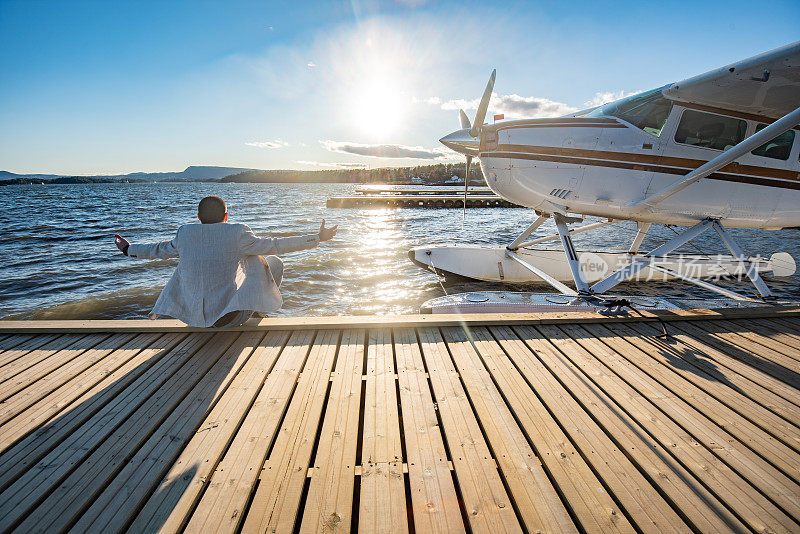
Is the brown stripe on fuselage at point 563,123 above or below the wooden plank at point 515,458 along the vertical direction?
above

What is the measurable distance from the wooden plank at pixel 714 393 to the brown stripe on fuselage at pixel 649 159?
10.5 feet

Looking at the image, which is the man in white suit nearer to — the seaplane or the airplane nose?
the seaplane

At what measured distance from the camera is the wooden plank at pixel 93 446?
5.39 feet

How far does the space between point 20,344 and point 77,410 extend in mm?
1619

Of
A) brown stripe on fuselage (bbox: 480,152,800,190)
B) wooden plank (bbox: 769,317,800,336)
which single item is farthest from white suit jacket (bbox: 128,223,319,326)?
wooden plank (bbox: 769,317,800,336)

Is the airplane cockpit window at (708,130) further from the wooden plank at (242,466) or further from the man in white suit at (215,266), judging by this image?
the wooden plank at (242,466)

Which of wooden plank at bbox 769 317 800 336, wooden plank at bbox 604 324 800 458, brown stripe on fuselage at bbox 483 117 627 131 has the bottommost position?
wooden plank at bbox 769 317 800 336

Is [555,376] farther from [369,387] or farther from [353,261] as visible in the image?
[353,261]

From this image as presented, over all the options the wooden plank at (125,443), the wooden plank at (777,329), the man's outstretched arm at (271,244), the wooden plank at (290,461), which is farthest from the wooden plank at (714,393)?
the wooden plank at (125,443)

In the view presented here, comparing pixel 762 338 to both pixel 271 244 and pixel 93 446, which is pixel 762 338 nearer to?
pixel 271 244

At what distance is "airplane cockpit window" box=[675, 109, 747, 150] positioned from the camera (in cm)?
536

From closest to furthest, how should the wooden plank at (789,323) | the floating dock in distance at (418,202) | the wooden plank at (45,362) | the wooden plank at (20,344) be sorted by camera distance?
the wooden plank at (45,362) → the wooden plank at (20,344) → the wooden plank at (789,323) → the floating dock in distance at (418,202)

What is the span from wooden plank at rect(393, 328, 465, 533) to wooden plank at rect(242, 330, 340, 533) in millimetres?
529

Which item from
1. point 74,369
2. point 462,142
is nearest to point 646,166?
point 462,142
